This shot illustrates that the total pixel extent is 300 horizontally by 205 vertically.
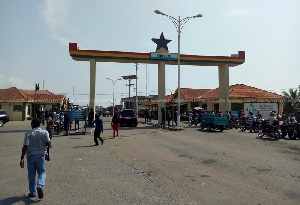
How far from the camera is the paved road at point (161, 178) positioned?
5.56m

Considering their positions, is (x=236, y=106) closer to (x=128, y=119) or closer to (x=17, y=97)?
(x=128, y=119)

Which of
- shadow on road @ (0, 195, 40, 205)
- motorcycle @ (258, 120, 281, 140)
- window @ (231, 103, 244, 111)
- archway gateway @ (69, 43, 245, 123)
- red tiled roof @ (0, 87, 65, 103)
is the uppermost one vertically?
archway gateway @ (69, 43, 245, 123)

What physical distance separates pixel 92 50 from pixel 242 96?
64.1ft

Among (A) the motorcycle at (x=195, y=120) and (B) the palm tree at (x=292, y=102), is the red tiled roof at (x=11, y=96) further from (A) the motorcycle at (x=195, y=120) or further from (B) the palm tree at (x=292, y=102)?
(B) the palm tree at (x=292, y=102)

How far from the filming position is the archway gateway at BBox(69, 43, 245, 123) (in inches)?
1048

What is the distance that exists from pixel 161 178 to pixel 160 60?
72.0ft

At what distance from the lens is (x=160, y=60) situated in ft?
92.4

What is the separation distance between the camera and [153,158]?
10000mm

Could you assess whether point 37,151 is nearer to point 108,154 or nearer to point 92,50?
point 108,154

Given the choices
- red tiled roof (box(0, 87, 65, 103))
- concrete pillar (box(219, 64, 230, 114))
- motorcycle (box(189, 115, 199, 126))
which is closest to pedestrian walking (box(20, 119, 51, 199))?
motorcycle (box(189, 115, 199, 126))

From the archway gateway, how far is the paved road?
1638 cm

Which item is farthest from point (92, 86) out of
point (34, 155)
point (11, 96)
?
point (11, 96)

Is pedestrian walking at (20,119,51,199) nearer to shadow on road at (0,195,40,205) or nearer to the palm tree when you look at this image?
shadow on road at (0,195,40,205)

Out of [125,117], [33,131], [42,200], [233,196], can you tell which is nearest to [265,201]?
[233,196]
